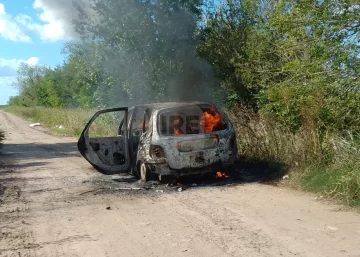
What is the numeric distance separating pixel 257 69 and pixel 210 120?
103 inches

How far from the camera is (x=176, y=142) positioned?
778 centimetres

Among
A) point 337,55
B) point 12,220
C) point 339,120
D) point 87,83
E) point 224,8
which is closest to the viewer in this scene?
point 12,220

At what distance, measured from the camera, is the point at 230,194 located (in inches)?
286

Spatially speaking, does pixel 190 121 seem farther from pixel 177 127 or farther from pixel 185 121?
pixel 177 127

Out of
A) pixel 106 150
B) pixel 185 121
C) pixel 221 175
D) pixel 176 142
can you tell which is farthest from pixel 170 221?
pixel 106 150

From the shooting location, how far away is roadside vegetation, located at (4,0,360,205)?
6996 millimetres

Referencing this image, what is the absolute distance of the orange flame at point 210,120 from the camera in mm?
8281

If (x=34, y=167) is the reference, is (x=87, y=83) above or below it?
above

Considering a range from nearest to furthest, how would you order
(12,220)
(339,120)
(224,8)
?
(12,220)
(339,120)
(224,8)

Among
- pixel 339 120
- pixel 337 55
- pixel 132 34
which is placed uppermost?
pixel 132 34

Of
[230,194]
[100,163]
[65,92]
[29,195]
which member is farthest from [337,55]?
[65,92]

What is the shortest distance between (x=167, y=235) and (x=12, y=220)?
8.26 ft

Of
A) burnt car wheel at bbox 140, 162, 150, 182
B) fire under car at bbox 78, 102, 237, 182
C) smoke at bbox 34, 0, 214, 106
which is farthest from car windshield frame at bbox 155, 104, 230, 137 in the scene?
smoke at bbox 34, 0, 214, 106

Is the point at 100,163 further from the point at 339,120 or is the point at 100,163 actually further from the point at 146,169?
the point at 339,120
